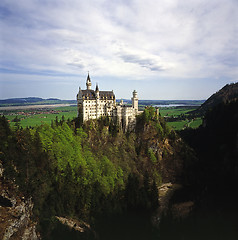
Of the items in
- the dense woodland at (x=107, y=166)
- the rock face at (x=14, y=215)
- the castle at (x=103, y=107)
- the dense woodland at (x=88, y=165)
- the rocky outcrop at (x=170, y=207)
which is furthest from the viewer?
the castle at (x=103, y=107)

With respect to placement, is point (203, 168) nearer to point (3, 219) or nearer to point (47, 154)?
point (47, 154)

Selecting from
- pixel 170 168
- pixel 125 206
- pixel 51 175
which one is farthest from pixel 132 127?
pixel 51 175

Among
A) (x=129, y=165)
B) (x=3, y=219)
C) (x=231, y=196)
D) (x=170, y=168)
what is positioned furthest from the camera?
(x=170, y=168)

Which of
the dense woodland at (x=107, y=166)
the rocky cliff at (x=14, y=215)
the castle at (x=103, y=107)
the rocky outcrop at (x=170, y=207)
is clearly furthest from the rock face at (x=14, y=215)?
the castle at (x=103, y=107)

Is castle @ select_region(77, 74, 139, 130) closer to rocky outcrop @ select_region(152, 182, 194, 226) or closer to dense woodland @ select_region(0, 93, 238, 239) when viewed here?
dense woodland @ select_region(0, 93, 238, 239)

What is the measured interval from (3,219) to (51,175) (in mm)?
18614

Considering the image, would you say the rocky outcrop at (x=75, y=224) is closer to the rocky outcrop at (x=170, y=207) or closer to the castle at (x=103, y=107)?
the rocky outcrop at (x=170, y=207)

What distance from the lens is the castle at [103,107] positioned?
91.2 meters

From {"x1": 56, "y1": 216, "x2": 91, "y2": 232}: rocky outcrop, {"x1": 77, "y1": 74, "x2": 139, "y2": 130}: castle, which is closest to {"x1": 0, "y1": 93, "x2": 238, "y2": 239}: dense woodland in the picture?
{"x1": 56, "y1": 216, "x2": 91, "y2": 232}: rocky outcrop

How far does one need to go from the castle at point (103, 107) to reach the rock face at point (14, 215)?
1818 inches

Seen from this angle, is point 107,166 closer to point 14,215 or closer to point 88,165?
point 88,165

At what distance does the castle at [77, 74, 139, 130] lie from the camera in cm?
9125

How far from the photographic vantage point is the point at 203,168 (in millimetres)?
102875

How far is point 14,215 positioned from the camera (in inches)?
1886
